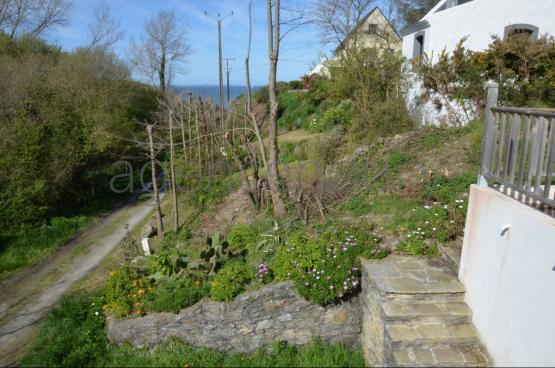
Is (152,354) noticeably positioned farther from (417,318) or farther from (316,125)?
(316,125)

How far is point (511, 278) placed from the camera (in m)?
3.37

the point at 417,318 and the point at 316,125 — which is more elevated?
the point at 316,125

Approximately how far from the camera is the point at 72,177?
11703 millimetres

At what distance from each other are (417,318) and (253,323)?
233cm

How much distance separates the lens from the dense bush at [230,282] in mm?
5379

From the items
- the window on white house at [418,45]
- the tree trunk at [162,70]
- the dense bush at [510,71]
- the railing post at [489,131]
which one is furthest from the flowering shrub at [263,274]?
the tree trunk at [162,70]

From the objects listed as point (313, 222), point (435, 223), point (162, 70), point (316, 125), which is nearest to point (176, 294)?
point (313, 222)

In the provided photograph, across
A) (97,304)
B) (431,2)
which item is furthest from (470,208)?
(431,2)

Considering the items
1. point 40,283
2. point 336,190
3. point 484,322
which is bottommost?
point 40,283

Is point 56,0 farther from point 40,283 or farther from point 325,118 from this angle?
point 40,283

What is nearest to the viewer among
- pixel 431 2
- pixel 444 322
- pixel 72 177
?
pixel 444 322

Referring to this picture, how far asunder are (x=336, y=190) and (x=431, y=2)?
2753cm

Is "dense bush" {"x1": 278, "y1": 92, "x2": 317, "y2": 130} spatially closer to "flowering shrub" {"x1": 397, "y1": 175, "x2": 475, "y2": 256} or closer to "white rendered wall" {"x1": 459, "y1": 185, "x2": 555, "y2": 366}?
"flowering shrub" {"x1": 397, "y1": 175, "x2": 475, "y2": 256}

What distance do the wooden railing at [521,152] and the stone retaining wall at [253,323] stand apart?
8.75 feet
